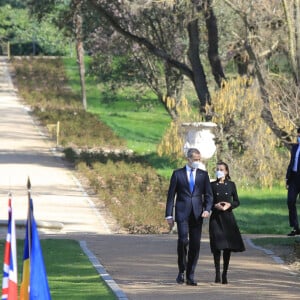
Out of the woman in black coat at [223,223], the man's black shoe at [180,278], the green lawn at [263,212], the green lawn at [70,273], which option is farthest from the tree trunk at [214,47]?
the man's black shoe at [180,278]

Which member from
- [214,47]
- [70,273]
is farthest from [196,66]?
[70,273]

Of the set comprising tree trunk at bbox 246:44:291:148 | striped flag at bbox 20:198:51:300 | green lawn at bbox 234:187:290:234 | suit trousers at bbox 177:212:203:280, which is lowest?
green lawn at bbox 234:187:290:234

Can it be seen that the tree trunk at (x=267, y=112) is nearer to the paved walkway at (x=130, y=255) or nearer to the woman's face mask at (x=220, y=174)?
the paved walkway at (x=130, y=255)

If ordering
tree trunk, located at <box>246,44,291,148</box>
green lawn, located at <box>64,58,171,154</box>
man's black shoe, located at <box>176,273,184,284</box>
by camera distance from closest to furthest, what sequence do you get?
1. man's black shoe, located at <box>176,273,184,284</box>
2. tree trunk, located at <box>246,44,291,148</box>
3. green lawn, located at <box>64,58,171,154</box>

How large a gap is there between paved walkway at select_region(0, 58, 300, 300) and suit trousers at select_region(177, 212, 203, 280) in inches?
10.1

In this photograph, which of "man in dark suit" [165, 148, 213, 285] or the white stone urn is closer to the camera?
"man in dark suit" [165, 148, 213, 285]

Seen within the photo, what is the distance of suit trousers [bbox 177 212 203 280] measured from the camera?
13.5 meters

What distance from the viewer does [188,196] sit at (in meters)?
13.5

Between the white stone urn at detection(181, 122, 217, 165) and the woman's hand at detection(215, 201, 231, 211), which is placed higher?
the white stone urn at detection(181, 122, 217, 165)

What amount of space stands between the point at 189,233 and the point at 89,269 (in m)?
1.84

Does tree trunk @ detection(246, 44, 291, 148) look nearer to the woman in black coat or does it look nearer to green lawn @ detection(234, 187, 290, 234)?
green lawn @ detection(234, 187, 290, 234)

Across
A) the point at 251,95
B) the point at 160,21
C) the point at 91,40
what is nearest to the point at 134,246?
the point at 251,95

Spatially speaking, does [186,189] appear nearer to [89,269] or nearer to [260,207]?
[89,269]

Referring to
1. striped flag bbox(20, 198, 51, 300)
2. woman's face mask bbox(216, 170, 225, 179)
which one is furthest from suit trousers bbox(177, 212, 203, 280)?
striped flag bbox(20, 198, 51, 300)
